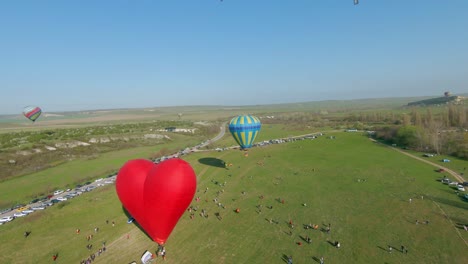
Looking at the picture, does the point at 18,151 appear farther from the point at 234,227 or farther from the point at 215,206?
the point at 234,227

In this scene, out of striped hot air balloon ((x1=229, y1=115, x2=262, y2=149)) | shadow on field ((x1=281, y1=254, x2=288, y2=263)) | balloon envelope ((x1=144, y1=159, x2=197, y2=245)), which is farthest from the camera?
striped hot air balloon ((x1=229, y1=115, x2=262, y2=149))

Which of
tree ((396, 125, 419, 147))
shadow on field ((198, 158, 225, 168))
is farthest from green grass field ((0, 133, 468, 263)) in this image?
tree ((396, 125, 419, 147))

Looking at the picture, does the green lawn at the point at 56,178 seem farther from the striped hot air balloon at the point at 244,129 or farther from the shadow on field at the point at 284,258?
the shadow on field at the point at 284,258

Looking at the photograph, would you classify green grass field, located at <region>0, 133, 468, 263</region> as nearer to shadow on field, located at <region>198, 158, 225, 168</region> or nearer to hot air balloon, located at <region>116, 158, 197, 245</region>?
hot air balloon, located at <region>116, 158, 197, 245</region>

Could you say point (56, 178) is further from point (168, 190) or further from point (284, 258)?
point (284, 258)

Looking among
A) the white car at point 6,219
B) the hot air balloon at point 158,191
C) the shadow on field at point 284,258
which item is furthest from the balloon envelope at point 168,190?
the white car at point 6,219

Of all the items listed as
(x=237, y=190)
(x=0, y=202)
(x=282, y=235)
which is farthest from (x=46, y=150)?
(x=282, y=235)
